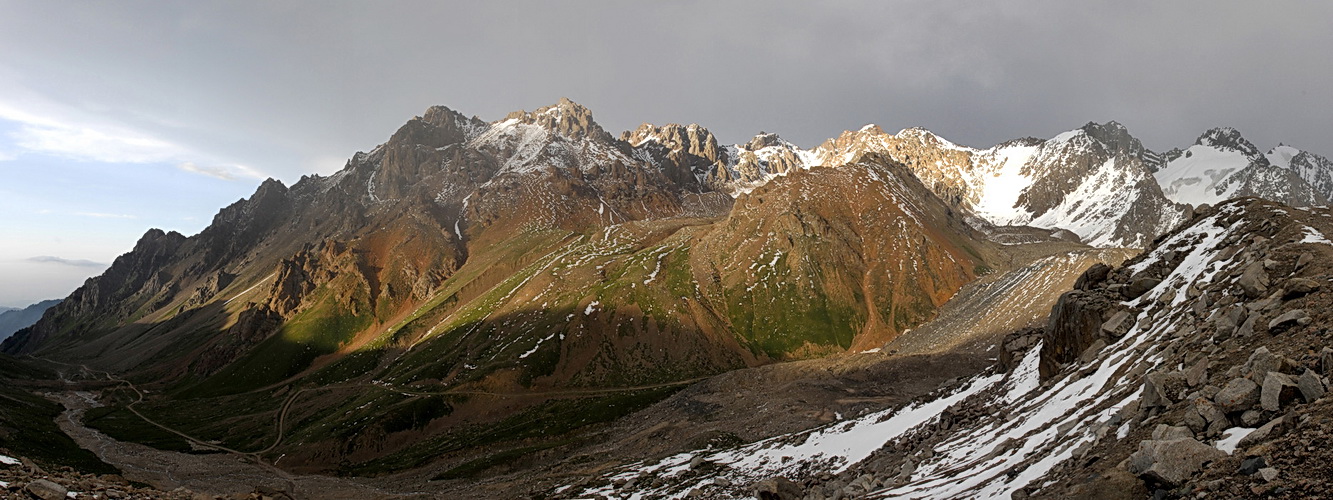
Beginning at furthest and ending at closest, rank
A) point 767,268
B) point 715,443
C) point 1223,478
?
point 767,268 → point 715,443 → point 1223,478

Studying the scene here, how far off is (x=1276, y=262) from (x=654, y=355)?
122068 mm

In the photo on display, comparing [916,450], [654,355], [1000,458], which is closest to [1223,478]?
[1000,458]

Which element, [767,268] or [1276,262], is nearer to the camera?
[1276,262]

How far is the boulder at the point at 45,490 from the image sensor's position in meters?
21.6

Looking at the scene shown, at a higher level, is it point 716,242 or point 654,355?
point 716,242

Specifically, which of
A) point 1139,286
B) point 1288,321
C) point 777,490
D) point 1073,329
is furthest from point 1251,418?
point 1139,286

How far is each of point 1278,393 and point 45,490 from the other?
122 ft

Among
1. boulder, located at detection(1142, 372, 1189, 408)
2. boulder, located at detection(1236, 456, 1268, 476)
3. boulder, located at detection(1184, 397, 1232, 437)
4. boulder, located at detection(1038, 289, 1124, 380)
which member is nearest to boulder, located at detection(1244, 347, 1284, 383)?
boulder, located at detection(1184, 397, 1232, 437)

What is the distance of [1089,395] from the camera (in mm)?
24812

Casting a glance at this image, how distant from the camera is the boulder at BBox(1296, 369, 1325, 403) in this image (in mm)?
13273

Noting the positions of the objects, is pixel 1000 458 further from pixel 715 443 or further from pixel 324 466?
pixel 324 466

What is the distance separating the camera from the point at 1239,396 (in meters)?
14.5

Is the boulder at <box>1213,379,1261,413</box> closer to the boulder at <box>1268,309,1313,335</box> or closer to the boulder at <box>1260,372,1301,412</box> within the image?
the boulder at <box>1260,372,1301,412</box>

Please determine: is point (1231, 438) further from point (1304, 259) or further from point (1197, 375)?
point (1304, 259)
